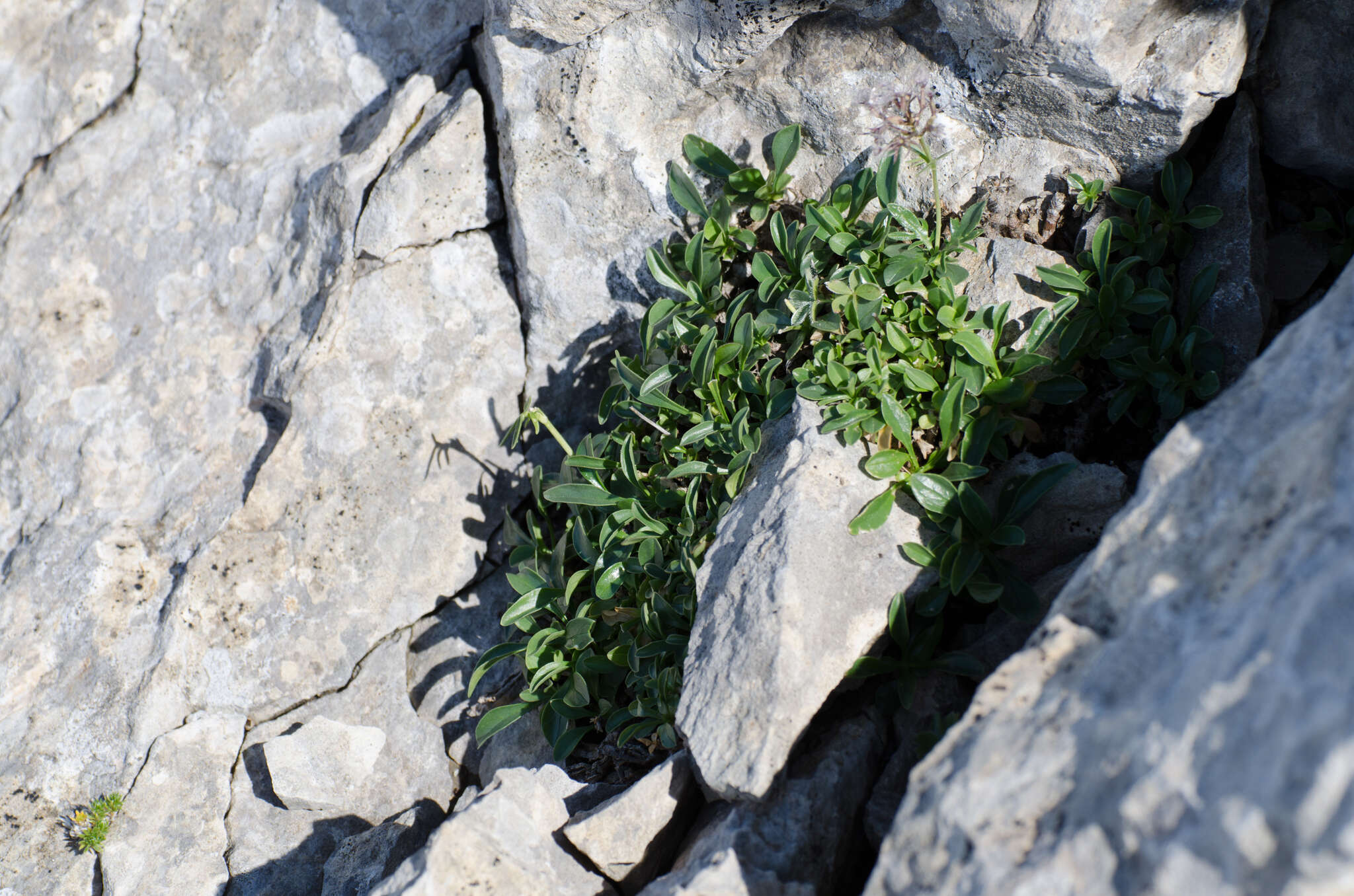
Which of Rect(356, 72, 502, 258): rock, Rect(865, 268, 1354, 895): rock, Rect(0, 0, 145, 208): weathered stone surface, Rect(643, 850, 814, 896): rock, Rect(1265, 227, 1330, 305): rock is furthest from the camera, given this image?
Rect(0, 0, 145, 208): weathered stone surface

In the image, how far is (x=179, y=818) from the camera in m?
3.63

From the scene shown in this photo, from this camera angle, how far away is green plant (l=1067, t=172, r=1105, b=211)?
339cm

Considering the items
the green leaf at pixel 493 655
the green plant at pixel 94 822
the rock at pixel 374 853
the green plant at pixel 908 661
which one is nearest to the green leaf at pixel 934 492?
the green plant at pixel 908 661

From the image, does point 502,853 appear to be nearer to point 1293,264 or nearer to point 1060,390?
point 1060,390

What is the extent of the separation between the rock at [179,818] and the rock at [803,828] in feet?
6.76

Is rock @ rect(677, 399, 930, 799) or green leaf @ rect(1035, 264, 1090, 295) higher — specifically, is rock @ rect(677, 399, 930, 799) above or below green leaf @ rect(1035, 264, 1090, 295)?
below

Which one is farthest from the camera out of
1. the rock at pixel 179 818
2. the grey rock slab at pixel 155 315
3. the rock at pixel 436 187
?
the rock at pixel 436 187

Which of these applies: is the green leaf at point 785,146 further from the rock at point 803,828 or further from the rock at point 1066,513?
the rock at point 803,828

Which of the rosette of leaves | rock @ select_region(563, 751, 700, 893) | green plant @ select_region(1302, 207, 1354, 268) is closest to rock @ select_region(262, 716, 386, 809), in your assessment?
rock @ select_region(563, 751, 700, 893)

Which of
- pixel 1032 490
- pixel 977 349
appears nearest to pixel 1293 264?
pixel 977 349

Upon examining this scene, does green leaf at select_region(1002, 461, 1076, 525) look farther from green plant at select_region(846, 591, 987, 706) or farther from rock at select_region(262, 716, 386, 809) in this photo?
rock at select_region(262, 716, 386, 809)

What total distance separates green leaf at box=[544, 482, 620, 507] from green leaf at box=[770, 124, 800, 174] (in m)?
1.49

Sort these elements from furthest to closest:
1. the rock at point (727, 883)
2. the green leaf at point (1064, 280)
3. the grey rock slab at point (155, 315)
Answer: the grey rock slab at point (155, 315)
the green leaf at point (1064, 280)
the rock at point (727, 883)

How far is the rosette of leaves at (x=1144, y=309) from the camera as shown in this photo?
3.13 metres
